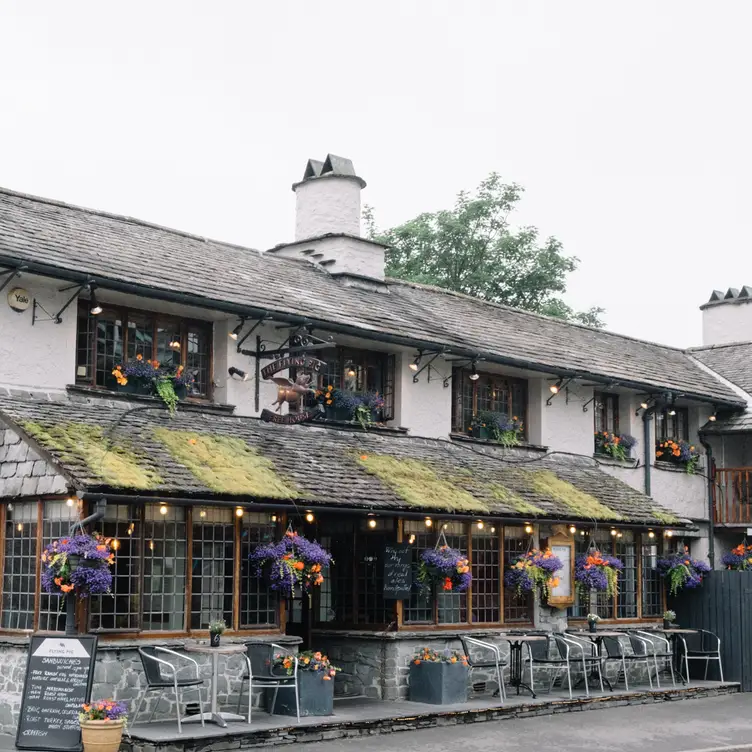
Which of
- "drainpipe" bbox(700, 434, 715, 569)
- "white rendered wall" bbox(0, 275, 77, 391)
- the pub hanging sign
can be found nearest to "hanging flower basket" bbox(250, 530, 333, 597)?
the pub hanging sign

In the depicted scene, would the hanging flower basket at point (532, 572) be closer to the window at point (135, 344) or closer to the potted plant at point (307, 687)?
the potted plant at point (307, 687)

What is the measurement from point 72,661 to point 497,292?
28.6 metres

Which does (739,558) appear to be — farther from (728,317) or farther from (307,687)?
(307,687)

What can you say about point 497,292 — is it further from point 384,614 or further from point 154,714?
point 154,714

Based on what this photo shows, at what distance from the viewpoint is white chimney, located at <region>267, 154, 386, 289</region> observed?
72.4ft

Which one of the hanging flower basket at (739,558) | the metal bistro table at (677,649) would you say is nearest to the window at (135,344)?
the metal bistro table at (677,649)

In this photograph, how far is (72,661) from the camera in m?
13.2

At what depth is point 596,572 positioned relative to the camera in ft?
65.7

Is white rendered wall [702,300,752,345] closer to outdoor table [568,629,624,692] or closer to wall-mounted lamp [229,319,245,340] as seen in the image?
outdoor table [568,629,624,692]

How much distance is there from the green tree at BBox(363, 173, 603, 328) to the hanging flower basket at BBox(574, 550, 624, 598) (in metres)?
20.1

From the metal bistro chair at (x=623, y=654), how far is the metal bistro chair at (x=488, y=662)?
6.75ft

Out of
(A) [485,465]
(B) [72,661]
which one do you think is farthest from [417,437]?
(B) [72,661]

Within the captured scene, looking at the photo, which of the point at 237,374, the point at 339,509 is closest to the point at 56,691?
the point at 339,509

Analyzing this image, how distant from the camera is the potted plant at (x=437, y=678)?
1683 centimetres
